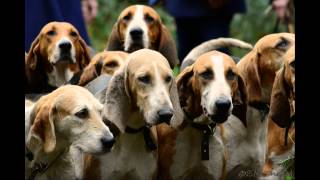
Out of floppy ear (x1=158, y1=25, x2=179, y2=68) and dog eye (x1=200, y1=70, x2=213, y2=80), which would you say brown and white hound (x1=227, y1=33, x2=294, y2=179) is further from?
floppy ear (x1=158, y1=25, x2=179, y2=68)

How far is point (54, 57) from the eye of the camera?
231 inches

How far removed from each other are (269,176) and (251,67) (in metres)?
0.67

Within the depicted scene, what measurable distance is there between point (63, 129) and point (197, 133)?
784mm

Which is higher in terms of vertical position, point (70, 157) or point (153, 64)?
point (153, 64)

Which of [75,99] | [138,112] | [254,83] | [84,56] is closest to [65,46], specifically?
[84,56]

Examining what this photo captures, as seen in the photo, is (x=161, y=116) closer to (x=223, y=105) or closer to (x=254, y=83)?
(x=223, y=105)

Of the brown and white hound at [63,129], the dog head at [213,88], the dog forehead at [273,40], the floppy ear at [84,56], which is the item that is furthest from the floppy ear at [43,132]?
the dog forehead at [273,40]

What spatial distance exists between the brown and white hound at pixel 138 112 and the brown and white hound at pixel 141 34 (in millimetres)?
1293

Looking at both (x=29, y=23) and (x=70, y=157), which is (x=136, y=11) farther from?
(x=70, y=157)

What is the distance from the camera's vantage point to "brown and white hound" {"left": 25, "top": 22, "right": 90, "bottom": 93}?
5840 millimetres

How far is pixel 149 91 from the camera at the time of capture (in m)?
4.66
